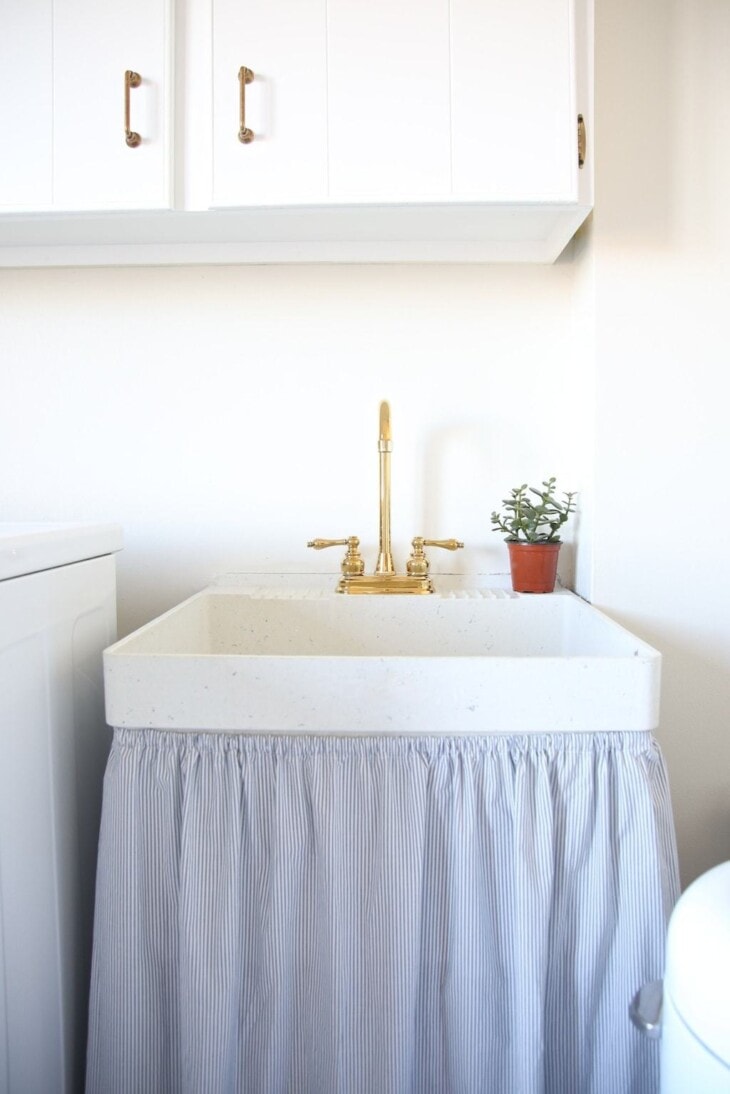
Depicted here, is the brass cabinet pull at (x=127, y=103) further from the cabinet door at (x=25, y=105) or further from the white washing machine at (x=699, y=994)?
the white washing machine at (x=699, y=994)

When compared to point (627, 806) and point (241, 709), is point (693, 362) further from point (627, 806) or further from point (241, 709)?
point (241, 709)

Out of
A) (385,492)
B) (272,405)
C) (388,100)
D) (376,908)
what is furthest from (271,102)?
(376,908)

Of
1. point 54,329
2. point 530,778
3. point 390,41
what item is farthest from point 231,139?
point 530,778

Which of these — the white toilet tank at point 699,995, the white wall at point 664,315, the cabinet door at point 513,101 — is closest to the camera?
the white toilet tank at point 699,995

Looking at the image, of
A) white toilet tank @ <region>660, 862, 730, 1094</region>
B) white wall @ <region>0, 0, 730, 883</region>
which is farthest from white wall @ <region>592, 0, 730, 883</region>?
white toilet tank @ <region>660, 862, 730, 1094</region>

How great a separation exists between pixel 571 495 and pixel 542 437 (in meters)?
0.14

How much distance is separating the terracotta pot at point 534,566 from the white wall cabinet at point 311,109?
59 centimetres

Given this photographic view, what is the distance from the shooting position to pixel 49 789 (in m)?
1.08

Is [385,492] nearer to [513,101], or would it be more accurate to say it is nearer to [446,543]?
[446,543]

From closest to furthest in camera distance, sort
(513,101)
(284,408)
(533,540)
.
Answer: (513,101)
(533,540)
(284,408)

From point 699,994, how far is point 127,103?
4.69 ft

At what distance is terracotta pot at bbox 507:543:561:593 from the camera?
56.7 inches

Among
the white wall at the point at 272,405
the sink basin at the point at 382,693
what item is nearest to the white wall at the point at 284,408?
the white wall at the point at 272,405

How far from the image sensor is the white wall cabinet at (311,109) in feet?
3.95
